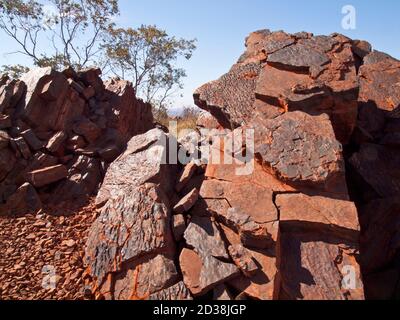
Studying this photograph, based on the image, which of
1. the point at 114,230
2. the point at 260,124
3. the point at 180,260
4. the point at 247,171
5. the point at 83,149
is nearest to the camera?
the point at 180,260

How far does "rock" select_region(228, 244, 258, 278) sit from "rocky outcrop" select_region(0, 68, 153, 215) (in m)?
2.22

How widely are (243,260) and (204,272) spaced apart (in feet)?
1.17

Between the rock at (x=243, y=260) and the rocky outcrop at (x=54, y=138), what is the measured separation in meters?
2.22

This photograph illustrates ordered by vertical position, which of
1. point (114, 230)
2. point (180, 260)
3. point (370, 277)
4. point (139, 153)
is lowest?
point (370, 277)

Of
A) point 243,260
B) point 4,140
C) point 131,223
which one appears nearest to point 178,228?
point 131,223

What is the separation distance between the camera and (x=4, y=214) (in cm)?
367

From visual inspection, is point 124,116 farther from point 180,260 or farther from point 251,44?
point 180,260

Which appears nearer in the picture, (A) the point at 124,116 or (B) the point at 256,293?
(B) the point at 256,293

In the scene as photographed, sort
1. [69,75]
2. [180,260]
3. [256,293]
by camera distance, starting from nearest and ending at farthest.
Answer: [256,293]
[180,260]
[69,75]

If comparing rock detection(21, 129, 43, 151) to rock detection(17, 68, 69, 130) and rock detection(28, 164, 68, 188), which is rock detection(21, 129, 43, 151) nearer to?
rock detection(17, 68, 69, 130)

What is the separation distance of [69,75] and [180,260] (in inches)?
148

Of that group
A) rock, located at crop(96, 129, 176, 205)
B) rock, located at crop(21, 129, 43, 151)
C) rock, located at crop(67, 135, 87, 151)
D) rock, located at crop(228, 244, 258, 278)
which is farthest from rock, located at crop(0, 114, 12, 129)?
rock, located at crop(228, 244, 258, 278)

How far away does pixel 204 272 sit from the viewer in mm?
2717
